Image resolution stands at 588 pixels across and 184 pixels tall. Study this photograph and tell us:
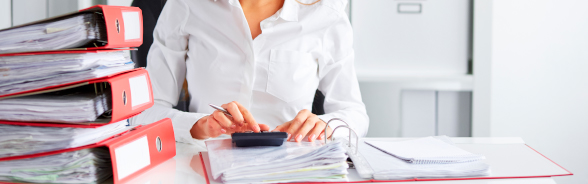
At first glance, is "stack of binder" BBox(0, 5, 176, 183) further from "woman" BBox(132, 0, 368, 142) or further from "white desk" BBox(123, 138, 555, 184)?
"woman" BBox(132, 0, 368, 142)

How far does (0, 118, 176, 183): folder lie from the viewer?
607 millimetres

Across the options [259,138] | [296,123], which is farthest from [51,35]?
[296,123]

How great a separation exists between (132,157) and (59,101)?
0.42 ft

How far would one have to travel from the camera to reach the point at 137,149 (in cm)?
67

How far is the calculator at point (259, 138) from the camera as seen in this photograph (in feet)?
2.44

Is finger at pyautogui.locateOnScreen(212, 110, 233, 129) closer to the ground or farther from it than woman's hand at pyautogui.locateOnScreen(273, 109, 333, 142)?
farther from it

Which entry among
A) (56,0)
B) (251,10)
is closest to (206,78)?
(251,10)

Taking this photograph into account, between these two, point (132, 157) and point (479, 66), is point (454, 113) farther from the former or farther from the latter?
point (132, 157)

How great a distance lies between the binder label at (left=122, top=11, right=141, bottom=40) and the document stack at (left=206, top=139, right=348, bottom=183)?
9.0 inches

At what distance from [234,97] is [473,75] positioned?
1.12 meters

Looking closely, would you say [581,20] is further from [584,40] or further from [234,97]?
[234,97]

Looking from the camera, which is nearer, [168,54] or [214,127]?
[214,127]

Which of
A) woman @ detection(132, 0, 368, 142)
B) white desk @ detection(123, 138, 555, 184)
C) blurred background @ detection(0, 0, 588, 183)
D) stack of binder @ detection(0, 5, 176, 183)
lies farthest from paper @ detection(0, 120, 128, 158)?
blurred background @ detection(0, 0, 588, 183)

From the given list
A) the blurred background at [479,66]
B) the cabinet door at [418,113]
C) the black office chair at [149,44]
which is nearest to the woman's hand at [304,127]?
the black office chair at [149,44]
